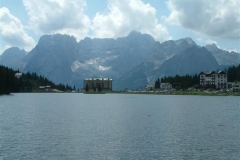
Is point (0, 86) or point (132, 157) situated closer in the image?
point (132, 157)

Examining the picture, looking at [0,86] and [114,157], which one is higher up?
[0,86]

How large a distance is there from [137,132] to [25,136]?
1831cm

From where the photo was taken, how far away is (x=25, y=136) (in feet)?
167

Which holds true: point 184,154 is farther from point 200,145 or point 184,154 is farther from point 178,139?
point 178,139

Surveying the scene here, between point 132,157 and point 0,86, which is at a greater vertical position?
point 0,86

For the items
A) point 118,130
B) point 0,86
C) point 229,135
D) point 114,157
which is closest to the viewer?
point 114,157

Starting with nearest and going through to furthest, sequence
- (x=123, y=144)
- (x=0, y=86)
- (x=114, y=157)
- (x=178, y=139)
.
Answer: (x=114, y=157) < (x=123, y=144) < (x=178, y=139) < (x=0, y=86)

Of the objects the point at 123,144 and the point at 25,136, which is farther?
the point at 25,136

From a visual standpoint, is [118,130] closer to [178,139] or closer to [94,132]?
→ [94,132]

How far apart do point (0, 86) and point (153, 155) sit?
177 m

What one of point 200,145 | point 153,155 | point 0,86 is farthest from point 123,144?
point 0,86

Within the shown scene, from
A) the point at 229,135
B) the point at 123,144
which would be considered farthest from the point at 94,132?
the point at 229,135

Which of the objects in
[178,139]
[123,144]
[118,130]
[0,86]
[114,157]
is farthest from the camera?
[0,86]

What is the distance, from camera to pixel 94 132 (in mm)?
55594
